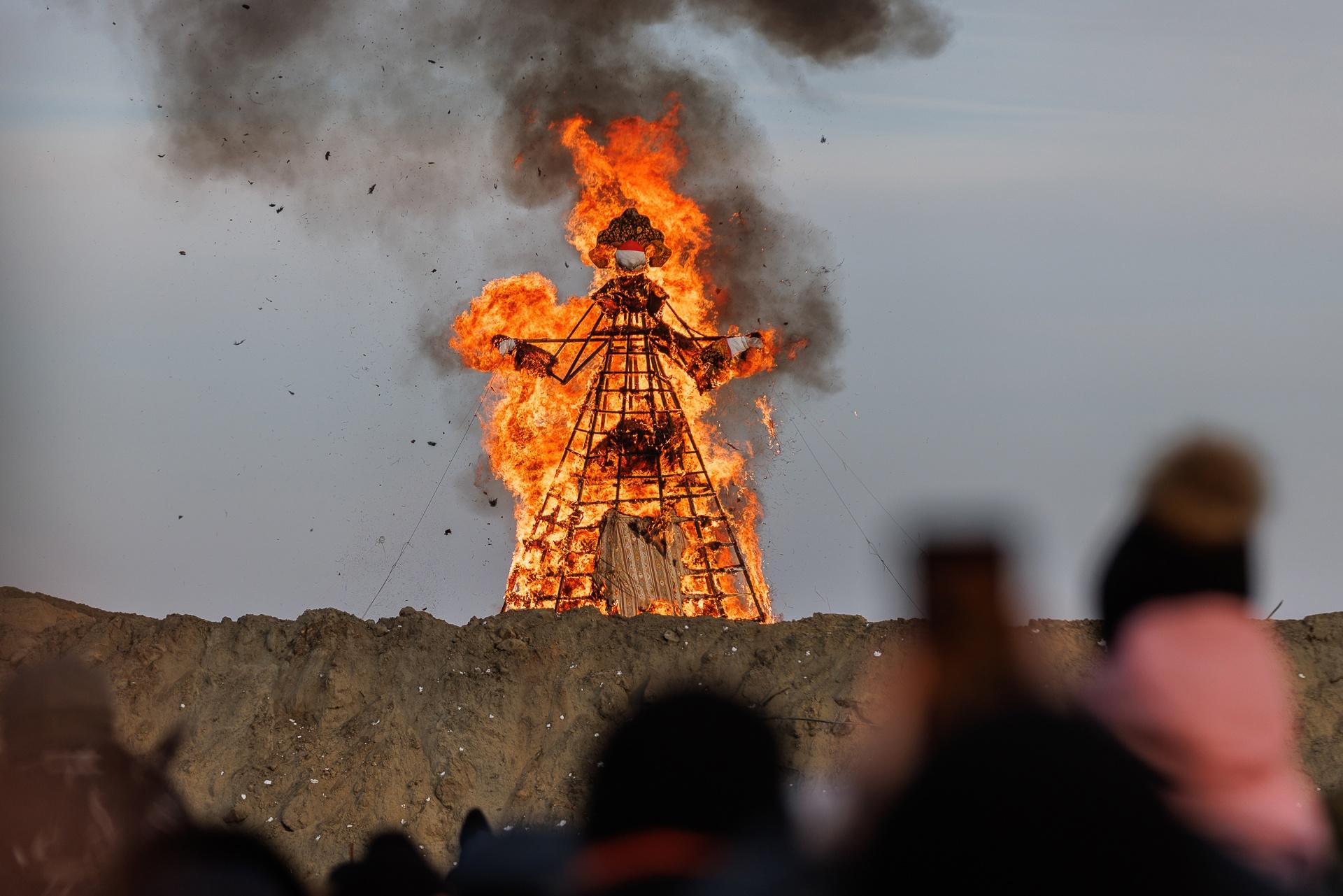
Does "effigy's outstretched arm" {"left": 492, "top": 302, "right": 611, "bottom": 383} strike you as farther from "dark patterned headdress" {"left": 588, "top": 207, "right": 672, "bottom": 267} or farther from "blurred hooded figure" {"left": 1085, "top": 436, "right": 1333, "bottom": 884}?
"blurred hooded figure" {"left": 1085, "top": 436, "right": 1333, "bottom": 884}

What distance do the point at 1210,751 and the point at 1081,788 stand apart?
640 millimetres

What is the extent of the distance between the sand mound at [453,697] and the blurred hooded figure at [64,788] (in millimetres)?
8493

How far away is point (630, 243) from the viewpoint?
1958 centimetres

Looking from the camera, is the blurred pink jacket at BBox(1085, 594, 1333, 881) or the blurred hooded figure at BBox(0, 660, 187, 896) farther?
the blurred hooded figure at BBox(0, 660, 187, 896)

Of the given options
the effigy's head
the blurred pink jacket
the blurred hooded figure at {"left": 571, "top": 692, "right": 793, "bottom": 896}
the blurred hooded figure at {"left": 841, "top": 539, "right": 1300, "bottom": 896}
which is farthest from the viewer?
the effigy's head

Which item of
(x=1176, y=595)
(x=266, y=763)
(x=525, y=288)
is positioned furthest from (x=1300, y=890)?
(x=525, y=288)

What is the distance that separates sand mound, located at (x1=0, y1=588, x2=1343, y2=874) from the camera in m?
14.5

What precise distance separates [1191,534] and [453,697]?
12.4 m

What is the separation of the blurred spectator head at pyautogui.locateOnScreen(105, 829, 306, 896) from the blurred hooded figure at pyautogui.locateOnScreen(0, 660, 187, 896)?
35cm

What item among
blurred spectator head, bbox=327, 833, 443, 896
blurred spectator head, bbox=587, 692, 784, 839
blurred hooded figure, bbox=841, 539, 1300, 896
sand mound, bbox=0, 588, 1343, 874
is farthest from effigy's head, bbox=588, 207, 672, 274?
blurred hooded figure, bbox=841, 539, 1300, 896

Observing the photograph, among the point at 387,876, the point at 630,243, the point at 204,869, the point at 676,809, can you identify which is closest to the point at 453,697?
the point at 630,243

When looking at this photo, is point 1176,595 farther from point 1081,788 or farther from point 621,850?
point 621,850

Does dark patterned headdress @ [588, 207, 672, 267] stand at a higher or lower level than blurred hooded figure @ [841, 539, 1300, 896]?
higher

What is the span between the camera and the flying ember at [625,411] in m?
19.2
